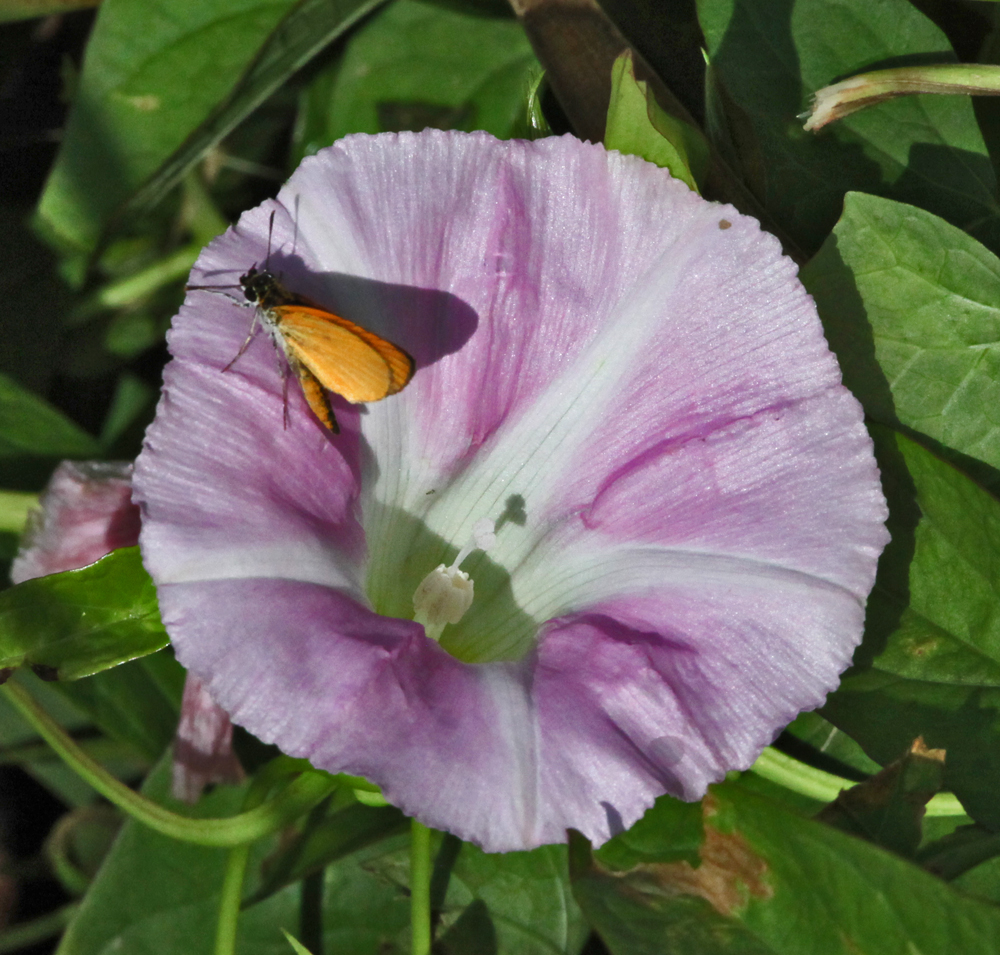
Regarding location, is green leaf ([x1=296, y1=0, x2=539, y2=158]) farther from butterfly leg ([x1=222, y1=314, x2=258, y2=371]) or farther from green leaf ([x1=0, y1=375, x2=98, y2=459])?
butterfly leg ([x1=222, y1=314, x2=258, y2=371])

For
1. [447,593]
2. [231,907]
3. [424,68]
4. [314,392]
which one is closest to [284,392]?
[314,392]

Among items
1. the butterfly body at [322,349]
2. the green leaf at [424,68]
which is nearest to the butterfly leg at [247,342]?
the butterfly body at [322,349]

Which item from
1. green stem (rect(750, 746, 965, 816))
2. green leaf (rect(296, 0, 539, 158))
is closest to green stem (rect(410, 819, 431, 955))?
green stem (rect(750, 746, 965, 816))

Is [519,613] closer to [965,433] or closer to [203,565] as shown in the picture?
[203,565]

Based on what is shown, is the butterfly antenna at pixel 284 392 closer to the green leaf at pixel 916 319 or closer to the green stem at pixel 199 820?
the green stem at pixel 199 820

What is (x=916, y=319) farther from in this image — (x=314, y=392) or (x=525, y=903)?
(x=525, y=903)
